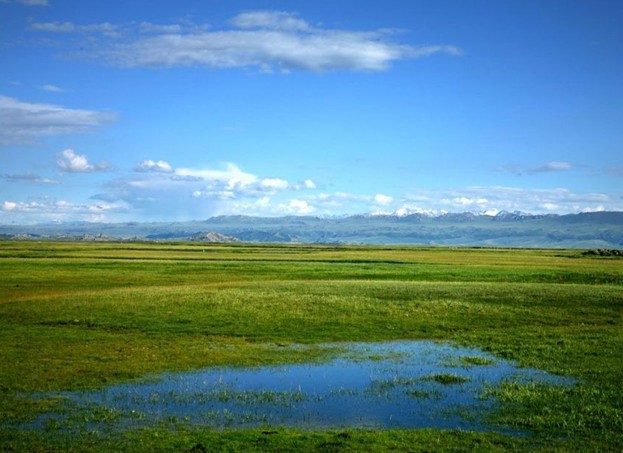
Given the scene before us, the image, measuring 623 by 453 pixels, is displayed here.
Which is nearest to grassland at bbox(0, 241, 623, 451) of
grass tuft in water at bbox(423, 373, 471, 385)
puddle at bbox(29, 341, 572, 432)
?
puddle at bbox(29, 341, 572, 432)

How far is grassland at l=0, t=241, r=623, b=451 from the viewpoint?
64.4 ft

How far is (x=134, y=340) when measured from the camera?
38.1 meters

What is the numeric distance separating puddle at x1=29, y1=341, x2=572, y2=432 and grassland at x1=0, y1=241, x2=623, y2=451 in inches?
47.9

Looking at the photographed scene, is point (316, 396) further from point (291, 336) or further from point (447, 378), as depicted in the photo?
point (291, 336)

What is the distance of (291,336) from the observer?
133 ft

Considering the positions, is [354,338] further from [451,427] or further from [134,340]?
[451,427]

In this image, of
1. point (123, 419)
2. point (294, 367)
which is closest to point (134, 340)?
point (294, 367)

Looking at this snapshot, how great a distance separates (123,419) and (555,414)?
54.1 feet

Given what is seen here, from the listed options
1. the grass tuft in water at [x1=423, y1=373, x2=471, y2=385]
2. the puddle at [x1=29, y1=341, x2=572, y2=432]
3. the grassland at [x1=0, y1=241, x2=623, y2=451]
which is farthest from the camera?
the grass tuft in water at [x1=423, y1=373, x2=471, y2=385]

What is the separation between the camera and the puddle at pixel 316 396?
71.7 feet

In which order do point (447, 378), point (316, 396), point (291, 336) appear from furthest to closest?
1. point (291, 336)
2. point (447, 378)
3. point (316, 396)

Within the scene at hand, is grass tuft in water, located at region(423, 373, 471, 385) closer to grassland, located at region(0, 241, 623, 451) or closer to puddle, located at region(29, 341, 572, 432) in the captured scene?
puddle, located at region(29, 341, 572, 432)

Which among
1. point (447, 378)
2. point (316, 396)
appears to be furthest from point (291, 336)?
point (316, 396)

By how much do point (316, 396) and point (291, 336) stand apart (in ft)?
49.6
